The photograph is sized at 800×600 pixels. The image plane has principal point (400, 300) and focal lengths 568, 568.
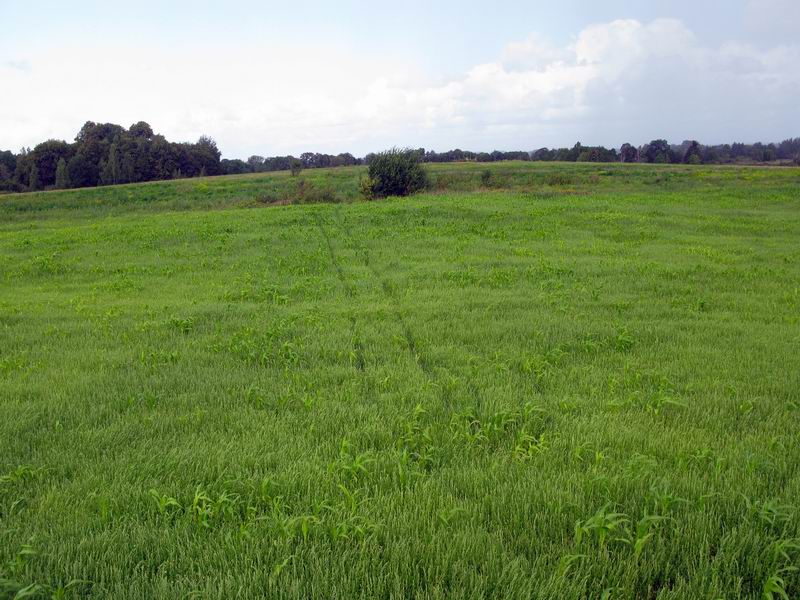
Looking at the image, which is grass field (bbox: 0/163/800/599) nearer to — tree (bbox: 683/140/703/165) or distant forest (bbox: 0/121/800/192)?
distant forest (bbox: 0/121/800/192)

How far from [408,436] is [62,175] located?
85275 millimetres

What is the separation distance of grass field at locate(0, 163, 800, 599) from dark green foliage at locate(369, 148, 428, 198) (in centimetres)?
2687

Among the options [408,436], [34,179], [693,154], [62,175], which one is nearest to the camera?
[408,436]

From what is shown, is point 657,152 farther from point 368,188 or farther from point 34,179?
point 34,179

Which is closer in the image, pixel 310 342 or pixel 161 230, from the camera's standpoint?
pixel 310 342

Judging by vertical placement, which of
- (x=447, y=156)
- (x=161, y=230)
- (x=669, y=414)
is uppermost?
(x=447, y=156)

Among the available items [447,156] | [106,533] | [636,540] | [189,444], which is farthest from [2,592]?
[447,156]

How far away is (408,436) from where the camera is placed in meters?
5.66

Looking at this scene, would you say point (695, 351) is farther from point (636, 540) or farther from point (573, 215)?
point (573, 215)

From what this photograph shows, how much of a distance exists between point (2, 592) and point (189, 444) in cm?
219

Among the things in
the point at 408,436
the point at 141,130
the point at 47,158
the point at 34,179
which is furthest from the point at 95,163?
the point at 408,436

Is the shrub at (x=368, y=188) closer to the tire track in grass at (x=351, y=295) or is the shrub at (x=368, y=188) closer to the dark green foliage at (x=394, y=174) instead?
the dark green foliage at (x=394, y=174)

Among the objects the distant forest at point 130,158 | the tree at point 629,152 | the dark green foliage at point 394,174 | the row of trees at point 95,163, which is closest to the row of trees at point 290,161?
the distant forest at point 130,158

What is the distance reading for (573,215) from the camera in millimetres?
26250
